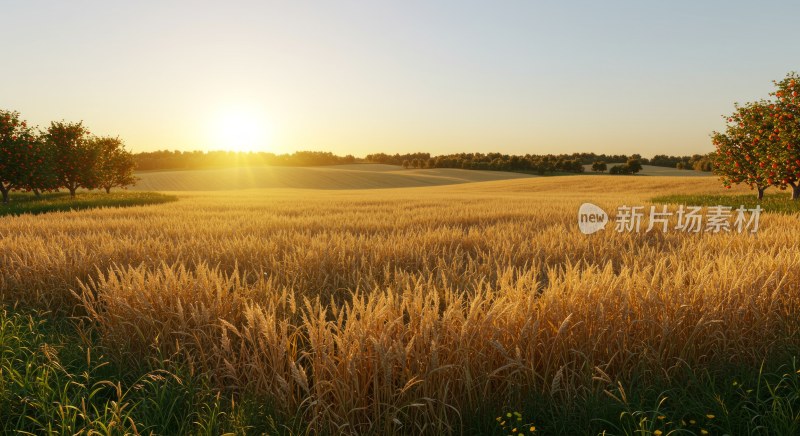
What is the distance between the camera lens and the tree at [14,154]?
25859mm

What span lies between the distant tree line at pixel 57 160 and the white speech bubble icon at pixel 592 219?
30.6 meters

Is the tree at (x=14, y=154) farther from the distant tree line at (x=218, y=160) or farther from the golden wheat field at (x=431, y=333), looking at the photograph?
the distant tree line at (x=218, y=160)

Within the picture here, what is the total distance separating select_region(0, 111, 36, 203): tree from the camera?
84.8 ft

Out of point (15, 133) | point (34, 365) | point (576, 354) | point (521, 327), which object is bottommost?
point (34, 365)

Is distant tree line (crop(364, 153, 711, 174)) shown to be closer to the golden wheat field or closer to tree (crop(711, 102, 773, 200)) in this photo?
tree (crop(711, 102, 773, 200))

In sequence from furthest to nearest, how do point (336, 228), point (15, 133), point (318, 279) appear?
point (15, 133)
point (336, 228)
point (318, 279)

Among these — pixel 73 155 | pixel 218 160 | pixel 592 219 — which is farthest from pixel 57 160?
pixel 218 160

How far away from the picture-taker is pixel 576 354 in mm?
2855

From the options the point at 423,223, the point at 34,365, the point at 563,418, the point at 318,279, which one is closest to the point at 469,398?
the point at 563,418

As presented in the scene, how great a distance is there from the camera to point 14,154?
26109mm

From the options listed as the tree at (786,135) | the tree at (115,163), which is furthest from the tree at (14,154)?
the tree at (786,135)

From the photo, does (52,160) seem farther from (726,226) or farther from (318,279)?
(726,226)

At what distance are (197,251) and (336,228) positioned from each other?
3.78 metres

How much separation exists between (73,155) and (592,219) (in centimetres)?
3571
